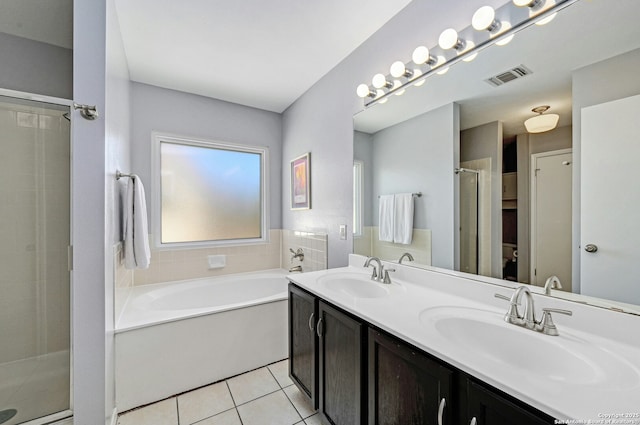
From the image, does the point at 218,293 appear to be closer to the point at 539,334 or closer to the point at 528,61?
the point at 539,334

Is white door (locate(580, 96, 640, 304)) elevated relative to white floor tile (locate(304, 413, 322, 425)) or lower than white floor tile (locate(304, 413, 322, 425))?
elevated

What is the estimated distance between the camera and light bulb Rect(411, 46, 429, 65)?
1.49 meters

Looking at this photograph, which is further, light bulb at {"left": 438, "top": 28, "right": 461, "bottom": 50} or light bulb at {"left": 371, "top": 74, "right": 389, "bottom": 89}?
light bulb at {"left": 371, "top": 74, "right": 389, "bottom": 89}

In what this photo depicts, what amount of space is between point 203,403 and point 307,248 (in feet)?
4.89

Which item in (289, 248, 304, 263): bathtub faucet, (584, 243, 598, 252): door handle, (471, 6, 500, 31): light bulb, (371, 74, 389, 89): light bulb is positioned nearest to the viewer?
(584, 243, 598, 252): door handle

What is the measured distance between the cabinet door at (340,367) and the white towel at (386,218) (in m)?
Result: 0.69

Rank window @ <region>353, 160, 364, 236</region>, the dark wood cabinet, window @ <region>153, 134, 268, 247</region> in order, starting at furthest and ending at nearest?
window @ <region>153, 134, 268, 247</region>
window @ <region>353, 160, 364, 236</region>
the dark wood cabinet

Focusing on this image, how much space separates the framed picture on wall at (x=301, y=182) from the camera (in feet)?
8.87

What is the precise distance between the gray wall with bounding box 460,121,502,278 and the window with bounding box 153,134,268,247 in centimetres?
244

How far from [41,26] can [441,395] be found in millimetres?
2987

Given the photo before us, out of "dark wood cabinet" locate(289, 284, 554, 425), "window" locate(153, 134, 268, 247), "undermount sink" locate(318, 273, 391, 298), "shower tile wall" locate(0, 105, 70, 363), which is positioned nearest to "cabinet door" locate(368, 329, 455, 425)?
"dark wood cabinet" locate(289, 284, 554, 425)

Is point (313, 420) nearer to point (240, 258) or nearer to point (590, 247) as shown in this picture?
point (590, 247)

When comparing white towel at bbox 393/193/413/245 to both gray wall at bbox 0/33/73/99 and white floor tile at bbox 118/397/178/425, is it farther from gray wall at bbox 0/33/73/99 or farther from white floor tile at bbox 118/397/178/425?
gray wall at bbox 0/33/73/99

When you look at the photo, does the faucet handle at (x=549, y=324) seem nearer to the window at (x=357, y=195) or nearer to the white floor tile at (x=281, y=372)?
the window at (x=357, y=195)
